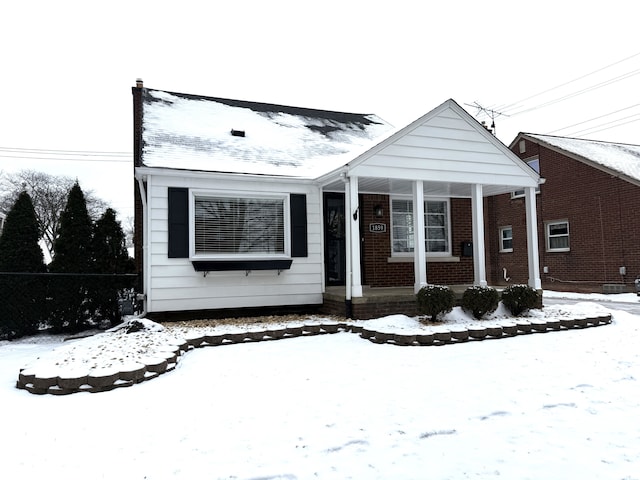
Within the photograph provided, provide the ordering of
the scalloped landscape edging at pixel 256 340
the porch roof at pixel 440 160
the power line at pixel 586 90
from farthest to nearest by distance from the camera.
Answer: the power line at pixel 586 90, the porch roof at pixel 440 160, the scalloped landscape edging at pixel 256 340

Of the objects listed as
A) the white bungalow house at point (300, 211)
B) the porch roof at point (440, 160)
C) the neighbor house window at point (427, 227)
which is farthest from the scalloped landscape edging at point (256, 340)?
the neighbor house window at point (427, 227)

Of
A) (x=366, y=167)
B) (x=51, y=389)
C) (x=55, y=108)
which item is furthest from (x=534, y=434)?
(x=55, y=108)

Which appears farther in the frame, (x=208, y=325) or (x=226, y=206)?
(x=226, y=206)

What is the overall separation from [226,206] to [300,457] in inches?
241

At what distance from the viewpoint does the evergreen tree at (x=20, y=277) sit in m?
7.81

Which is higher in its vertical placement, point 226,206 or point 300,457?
point 226,206

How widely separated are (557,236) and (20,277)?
18457mm

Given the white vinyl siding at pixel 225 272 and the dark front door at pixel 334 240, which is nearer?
the white vinyl siding at pixel 225 272

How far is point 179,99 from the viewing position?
11547 mm

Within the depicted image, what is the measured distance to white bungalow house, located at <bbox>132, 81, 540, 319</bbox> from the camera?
783cm

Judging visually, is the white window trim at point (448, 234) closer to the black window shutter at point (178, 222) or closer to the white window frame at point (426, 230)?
the white window frame at point (426, 230)

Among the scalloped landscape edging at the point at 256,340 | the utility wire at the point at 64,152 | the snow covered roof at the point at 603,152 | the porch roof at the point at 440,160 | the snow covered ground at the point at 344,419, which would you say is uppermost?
the utility wire at the point at 64,152

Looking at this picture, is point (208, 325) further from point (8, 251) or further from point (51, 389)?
point (8, 251)

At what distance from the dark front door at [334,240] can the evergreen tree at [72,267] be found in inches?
197
